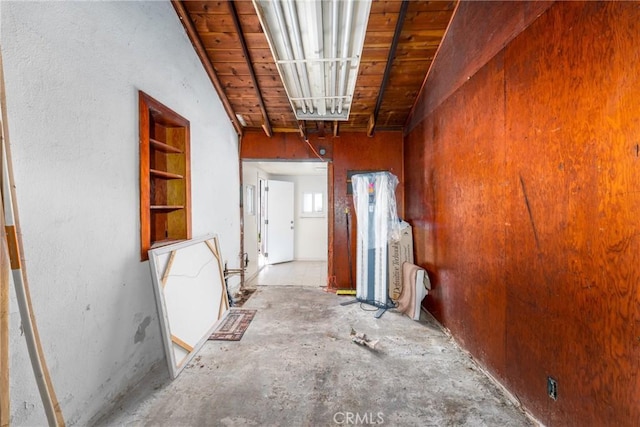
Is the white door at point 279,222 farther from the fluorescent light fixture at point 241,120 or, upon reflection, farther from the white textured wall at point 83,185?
the white textured wall at point 83,185

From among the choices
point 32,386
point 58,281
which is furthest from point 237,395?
point 58,281

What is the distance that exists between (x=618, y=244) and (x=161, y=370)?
109 inches

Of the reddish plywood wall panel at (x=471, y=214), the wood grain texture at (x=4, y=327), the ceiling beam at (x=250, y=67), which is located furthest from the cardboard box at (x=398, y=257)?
the wood grain texture at (x=4, y=327)

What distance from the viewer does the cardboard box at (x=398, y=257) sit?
3.24 meters

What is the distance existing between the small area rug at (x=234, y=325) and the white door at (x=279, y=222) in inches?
115

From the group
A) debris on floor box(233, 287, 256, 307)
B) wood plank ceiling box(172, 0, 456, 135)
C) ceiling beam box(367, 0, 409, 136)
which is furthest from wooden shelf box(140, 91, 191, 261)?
ceiling beam box(367, 0, 409, 136)

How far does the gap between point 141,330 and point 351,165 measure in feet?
10.3

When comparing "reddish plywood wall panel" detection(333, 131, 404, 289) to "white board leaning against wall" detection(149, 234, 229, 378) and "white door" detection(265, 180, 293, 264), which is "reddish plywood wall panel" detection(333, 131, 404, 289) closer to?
"white board leaning against wall" detection(149, 234, 229, 378)

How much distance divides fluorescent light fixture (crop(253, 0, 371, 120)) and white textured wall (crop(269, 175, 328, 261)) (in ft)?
12.1

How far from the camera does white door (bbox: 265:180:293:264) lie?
6.02 m

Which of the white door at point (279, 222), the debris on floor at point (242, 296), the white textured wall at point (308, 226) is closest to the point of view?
the debris on floor at point (242, 296)

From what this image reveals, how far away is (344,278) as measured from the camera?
4.02 m

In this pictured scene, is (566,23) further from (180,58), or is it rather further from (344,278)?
(344,278)

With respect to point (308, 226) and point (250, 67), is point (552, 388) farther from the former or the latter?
point (308, 226)
